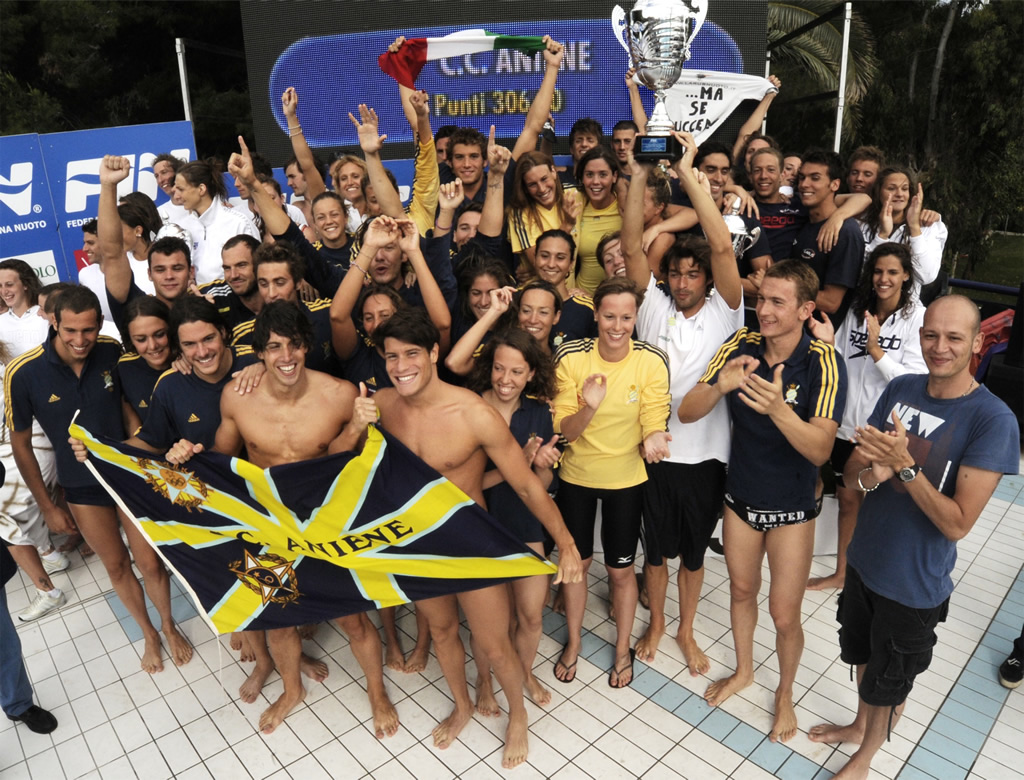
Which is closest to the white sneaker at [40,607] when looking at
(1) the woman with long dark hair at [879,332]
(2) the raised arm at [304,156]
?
(2) the raised arm at [304,156]

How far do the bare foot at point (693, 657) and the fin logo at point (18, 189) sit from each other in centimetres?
714

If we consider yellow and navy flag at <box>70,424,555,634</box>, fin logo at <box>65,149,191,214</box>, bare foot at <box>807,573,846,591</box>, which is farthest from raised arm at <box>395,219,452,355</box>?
fin logo at <box>65,149,191,214</box>

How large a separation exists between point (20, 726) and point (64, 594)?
1.21 metres

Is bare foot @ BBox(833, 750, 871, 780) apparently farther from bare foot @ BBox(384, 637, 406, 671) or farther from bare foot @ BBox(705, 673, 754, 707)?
bare foot @ BBox(384, 637, 406, 671)

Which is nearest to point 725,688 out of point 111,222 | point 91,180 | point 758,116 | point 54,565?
point 111,222

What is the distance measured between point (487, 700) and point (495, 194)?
2.69 m

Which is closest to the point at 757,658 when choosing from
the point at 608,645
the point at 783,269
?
the point at 608,645

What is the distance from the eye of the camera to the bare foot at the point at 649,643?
3883mm

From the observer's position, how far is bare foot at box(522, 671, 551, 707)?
3598 millimetres

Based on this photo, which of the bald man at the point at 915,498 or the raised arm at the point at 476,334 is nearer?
the bald man at the point at 915,498

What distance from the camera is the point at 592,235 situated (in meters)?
4.57

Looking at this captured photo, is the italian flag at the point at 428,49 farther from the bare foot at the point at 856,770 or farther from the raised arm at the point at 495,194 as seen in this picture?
the bare foot at the point at 856,770

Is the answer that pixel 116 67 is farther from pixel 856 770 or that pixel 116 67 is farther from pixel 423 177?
pixel 856 770

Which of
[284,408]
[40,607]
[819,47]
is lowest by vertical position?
[40,607]
